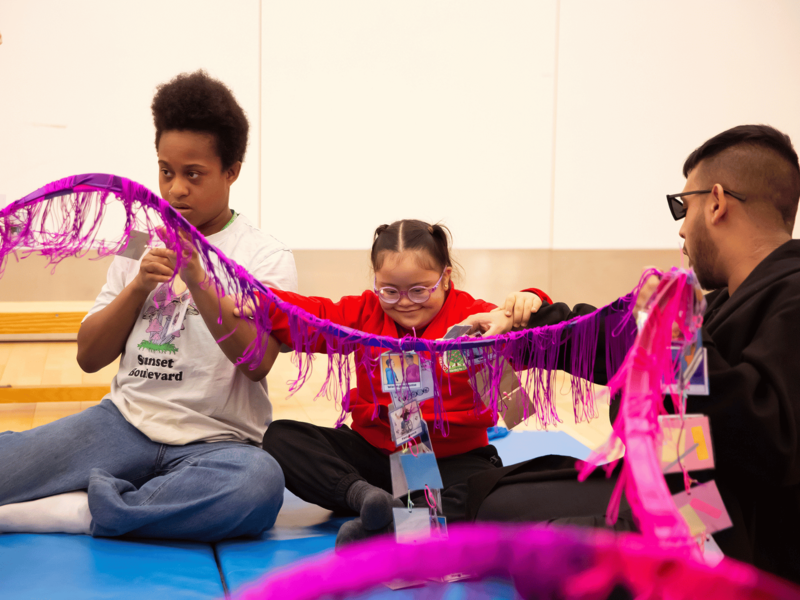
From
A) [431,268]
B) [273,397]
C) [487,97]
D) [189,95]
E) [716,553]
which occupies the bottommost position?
[273,397]

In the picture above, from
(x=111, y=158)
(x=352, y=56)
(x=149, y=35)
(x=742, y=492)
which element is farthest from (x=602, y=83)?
(x=742, y=492)

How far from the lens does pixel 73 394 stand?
2701mm

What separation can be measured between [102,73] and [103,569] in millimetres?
3746

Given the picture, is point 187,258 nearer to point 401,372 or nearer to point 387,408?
point 401,372

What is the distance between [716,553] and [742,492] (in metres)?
0.19

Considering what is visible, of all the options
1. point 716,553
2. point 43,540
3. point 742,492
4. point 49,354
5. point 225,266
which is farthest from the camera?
point 49,354

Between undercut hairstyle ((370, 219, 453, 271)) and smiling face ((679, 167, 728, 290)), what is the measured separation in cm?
49

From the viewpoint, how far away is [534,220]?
4.69m

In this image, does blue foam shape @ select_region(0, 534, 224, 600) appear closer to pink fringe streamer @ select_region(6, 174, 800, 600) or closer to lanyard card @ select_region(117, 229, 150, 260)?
pink fringe streamer @ select_region(6, 174, 800, 600)

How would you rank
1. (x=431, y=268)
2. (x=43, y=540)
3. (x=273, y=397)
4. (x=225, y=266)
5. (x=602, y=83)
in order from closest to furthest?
(x=225, y=266), (x=43, y=540), (x=431, y=268), (x=273, y=397), (x=602, y=83)

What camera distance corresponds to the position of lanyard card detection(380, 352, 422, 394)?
1235 mm

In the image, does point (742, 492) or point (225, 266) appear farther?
point (225, 266)

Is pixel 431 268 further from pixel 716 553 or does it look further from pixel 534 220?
pixel 534 220

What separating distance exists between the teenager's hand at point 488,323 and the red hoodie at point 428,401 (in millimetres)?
138
